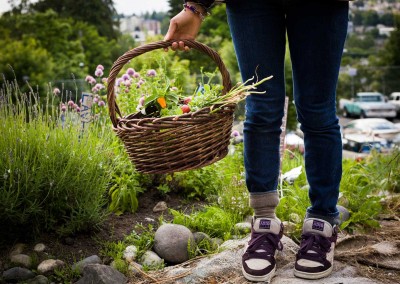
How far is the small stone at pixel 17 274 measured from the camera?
2.42 metres

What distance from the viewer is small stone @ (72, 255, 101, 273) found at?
2.47 m

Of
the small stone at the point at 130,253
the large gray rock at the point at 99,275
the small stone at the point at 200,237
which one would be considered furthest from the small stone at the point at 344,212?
the large gray rock at the point at 99,275

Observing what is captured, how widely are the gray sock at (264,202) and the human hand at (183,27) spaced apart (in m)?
0.64

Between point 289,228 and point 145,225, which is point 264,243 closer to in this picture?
point 289,228

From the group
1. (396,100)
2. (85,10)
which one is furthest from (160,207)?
(396,100)

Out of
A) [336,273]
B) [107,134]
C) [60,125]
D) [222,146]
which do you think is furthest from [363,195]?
[60,125]

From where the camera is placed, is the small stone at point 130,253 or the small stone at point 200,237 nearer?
the small stone at point 130,253

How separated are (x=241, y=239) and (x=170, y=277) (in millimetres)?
477

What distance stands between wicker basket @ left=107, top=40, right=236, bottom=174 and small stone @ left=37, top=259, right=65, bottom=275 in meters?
0.70

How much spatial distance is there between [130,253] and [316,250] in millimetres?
950

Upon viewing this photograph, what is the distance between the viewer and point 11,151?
2.51 m

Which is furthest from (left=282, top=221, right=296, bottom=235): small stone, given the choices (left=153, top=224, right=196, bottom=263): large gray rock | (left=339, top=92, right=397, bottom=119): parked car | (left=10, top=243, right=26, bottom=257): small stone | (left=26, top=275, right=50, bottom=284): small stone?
(left=339, top=92, right=397, bottom=119): parked car

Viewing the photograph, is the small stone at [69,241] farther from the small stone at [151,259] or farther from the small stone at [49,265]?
the small stone at [151,259]

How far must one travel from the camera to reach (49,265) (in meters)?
2.50
